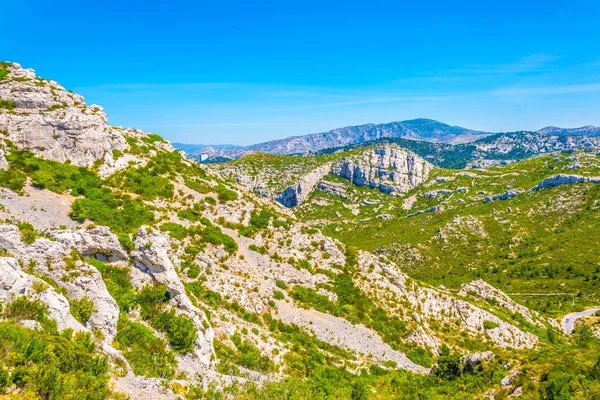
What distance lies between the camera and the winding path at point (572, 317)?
70.8m

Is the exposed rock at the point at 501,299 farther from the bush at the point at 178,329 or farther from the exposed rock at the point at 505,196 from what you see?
the exposed rock at the point at 505,196

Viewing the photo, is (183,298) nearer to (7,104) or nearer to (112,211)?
(112,211)

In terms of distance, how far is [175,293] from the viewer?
22516mm

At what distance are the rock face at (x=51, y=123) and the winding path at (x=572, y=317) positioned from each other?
94489mm

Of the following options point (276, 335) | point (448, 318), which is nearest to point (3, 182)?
point (276, 335)

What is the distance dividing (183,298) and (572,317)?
319ft

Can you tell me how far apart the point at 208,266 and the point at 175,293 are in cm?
1170

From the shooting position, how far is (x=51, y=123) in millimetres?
39594

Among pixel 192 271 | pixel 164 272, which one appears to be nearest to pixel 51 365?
pixel 164 272

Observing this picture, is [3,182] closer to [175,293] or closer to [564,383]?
[175,293]

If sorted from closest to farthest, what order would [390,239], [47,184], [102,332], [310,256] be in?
[102,332] → [47,184] → [310,256] → [390,239]

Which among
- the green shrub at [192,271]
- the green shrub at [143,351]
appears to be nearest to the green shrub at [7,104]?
the green shrub at [192,271]

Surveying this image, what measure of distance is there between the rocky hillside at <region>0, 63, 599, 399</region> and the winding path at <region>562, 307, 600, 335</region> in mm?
20385

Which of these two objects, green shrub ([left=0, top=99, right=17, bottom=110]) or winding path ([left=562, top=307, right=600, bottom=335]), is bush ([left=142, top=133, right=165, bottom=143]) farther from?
winding path ([left=562, top=307, right=600, bottom=335])
